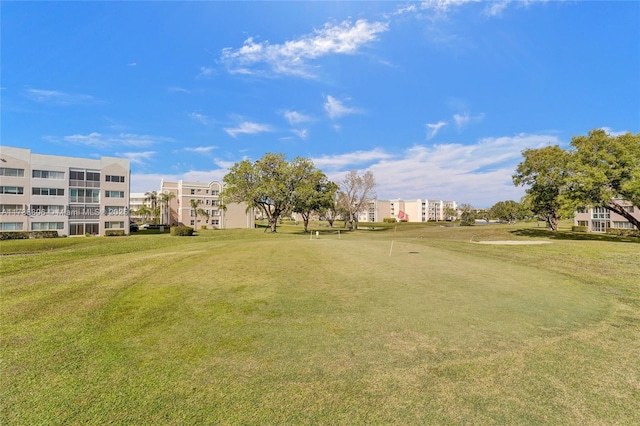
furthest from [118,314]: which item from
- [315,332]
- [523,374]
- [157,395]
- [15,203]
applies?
[15,203]

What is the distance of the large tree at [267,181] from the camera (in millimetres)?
59219

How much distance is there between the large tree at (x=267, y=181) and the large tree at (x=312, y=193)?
834 millimetres

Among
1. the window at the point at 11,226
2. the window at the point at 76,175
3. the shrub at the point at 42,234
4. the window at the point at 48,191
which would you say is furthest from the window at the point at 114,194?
the window at the point at 11,226

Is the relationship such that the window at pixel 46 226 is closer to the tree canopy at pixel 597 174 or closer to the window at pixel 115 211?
the window at pixel 115 211

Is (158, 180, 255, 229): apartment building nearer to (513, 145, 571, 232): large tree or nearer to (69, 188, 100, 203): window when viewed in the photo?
(69, 188, 100, 203): window

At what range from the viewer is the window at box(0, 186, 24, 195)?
52.7 meters

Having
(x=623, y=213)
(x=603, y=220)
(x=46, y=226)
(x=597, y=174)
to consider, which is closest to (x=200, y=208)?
(x=46, y=226)

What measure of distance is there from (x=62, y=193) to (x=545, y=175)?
84544 mm

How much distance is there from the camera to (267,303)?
35.7ft

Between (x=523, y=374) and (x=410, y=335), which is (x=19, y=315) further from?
(x=523, y=374)

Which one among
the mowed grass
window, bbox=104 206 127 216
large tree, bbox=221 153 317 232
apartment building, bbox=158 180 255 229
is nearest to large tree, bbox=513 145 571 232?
the mowed grass

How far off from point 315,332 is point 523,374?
4.94 meters

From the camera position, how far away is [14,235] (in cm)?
4872

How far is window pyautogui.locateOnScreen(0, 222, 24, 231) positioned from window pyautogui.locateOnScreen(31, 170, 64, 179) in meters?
9.37
